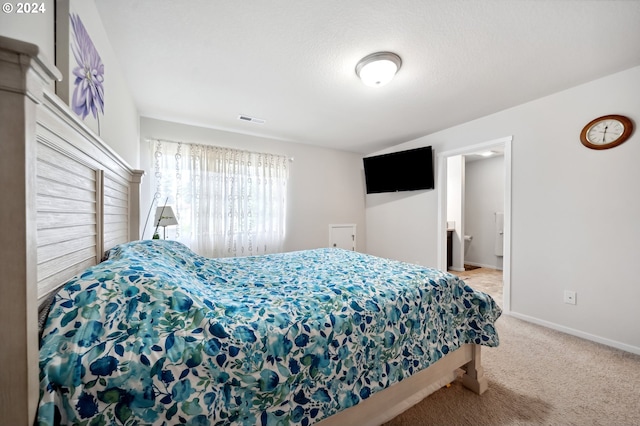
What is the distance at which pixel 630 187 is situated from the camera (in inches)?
76.9

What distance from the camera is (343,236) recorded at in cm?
443

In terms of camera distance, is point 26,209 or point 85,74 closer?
point 26,209

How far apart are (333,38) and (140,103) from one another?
2243 mm

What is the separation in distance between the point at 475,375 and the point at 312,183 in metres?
3.24

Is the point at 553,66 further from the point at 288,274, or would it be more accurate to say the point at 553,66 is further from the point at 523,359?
the point at 288,274

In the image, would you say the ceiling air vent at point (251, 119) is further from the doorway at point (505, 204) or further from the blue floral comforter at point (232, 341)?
the doorway at point (505, 204)

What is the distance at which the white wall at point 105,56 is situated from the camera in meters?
0.80

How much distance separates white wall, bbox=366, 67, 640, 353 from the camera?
1968 millimetres

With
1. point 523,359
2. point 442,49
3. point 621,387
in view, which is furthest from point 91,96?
point 621,387

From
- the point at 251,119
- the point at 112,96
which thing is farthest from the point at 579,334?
the point at 112,96

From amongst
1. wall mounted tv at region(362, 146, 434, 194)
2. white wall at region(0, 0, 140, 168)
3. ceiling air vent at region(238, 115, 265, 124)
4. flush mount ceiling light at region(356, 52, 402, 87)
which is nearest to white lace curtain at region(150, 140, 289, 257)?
white wall at region(0, 0, 140, 168)

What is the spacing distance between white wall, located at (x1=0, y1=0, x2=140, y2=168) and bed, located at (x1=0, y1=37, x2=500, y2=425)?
0.91ft

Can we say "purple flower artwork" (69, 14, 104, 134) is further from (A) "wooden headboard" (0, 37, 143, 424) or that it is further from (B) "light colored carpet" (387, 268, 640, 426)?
(B) "light colored carpet" (387, 268, 640, 426)

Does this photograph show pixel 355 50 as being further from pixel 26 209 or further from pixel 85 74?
pixel 26 209
